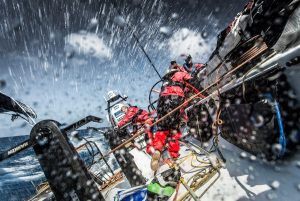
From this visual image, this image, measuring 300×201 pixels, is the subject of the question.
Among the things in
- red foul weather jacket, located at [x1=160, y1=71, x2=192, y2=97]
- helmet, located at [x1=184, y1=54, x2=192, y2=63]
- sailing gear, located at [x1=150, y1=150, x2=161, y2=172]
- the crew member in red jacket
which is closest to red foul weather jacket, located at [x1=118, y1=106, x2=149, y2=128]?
helmet, located at [x1=184, y1=54, x2=192, y2=63]

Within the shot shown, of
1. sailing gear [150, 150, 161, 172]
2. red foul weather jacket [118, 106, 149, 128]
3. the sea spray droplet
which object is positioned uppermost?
red foul weather jacket [118, 106, 149, 128]

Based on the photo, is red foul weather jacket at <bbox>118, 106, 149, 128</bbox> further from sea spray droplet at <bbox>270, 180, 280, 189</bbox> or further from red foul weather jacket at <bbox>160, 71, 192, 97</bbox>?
sea spray droplet at <bbox>270, 180, 280, 189</bbox>

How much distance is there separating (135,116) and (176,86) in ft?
15.3

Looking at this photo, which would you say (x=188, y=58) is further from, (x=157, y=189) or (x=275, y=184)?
(x=275, y=184)

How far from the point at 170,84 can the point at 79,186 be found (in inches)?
126

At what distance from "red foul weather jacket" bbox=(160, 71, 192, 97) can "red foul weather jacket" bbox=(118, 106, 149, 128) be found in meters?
3.82

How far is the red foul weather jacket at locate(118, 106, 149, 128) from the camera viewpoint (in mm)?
9344

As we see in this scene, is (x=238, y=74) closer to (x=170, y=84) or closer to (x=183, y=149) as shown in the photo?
(x=170, y=84)

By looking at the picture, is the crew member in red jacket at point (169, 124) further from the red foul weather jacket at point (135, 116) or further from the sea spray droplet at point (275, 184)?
the red foul weather jacket at point (135, 116)

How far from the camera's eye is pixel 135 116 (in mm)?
9508

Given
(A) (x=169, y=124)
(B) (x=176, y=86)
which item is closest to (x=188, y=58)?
(B) (x=176, y=86)

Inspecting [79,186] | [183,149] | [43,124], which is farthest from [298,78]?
[183,149]

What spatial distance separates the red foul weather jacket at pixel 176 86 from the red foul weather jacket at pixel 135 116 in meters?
3.82

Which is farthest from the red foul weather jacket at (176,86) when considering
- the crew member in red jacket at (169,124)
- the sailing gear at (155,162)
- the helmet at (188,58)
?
the helmet at (188,58)
